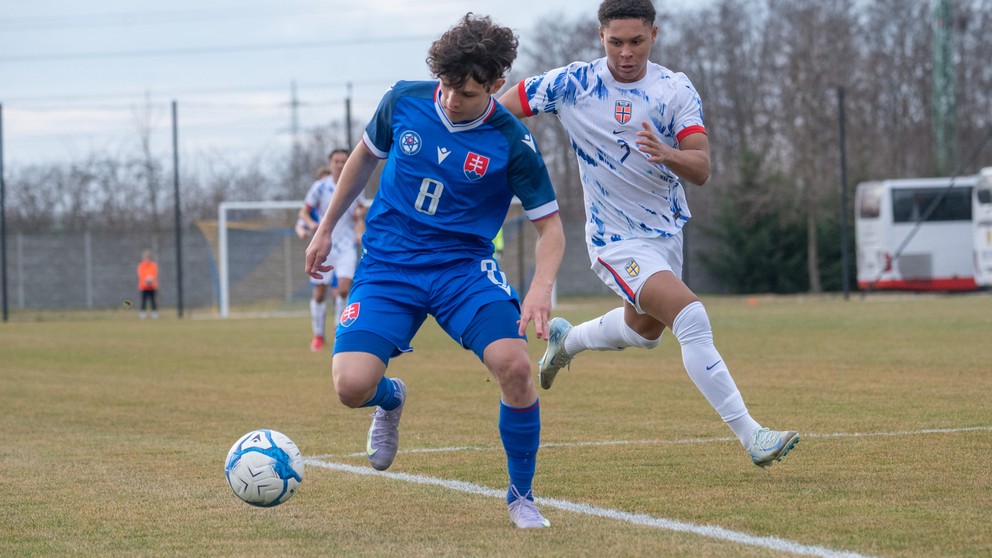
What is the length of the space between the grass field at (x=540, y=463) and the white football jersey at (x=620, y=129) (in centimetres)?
112

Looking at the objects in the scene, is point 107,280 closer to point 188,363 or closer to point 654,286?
point 188,363

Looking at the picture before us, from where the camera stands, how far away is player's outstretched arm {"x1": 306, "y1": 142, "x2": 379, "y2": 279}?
16.5 ft

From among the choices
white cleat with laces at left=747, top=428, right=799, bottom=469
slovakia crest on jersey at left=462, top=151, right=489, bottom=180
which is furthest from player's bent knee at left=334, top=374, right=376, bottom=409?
white cleat with laces at left=747, top=428, right=799, bottom=469

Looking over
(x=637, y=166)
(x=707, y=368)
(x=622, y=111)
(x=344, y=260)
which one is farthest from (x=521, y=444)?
(x=344, y=260)

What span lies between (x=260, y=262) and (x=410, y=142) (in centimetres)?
2324

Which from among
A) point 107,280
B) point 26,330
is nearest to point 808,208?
point 107,280

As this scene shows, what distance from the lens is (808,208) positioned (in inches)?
1375

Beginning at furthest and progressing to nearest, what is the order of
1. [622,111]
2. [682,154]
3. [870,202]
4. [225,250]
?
[870,202] < [225,250] < [622,111] < [682,154]

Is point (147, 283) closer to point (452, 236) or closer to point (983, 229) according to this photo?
point (983, 229)

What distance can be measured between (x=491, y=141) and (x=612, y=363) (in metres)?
7.58

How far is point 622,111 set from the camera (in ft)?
19.4

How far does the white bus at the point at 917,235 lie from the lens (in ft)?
104

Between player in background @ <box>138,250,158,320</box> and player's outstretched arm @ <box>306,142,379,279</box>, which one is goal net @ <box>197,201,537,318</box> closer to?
player in background @ <box>138,250,158,320</box>

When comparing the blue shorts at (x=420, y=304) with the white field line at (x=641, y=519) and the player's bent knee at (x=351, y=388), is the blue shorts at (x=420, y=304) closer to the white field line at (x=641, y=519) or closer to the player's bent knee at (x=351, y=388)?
the player's bent knee at (x=351, y=388)
